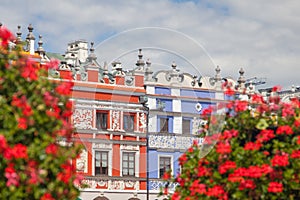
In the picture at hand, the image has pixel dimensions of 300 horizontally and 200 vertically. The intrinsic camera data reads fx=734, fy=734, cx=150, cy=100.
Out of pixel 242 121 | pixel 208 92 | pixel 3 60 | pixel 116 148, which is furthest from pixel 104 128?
pixel 3 60

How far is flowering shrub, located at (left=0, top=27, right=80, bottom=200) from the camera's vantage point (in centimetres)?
909

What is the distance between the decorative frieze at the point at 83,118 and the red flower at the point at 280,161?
2753cm

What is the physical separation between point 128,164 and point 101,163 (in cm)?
167

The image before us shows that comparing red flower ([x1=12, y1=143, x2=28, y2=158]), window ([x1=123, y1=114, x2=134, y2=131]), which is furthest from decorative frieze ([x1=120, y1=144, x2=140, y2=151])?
red flower ([x1=12, y1=143, x2=28, y2=158])

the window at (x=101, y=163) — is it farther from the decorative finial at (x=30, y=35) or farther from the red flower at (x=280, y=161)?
the red flower at (x=280, y=161)

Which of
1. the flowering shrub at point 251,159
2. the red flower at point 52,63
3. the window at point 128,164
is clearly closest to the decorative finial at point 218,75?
the window at point 128,164

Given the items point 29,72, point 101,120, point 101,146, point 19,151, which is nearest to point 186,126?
point 101,120

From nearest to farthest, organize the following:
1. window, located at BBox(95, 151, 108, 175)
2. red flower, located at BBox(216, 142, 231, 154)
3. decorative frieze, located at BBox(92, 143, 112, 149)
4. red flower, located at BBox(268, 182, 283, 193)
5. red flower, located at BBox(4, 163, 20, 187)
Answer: red flower, located at BBox(4, 163, 20, 187)
red flower, located at BBox(268, 182, 283, 193)
red flower, located at BBox(216, 142, 231, 154)
window, located at BBox(95, 151, 108, 175)
decorative frieze, located at BBox(92, 143, 112, 149)

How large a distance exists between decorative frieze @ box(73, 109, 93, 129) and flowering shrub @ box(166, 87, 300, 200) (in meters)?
25.8

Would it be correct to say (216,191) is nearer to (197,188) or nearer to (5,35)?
(197,188)

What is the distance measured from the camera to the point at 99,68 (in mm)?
42469

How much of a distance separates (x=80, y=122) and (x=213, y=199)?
1072 inches

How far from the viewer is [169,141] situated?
4200 cm

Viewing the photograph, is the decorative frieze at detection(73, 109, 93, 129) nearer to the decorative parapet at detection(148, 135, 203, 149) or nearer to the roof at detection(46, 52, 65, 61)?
the decorative parapet at detection(148, 135, 203, 149)
